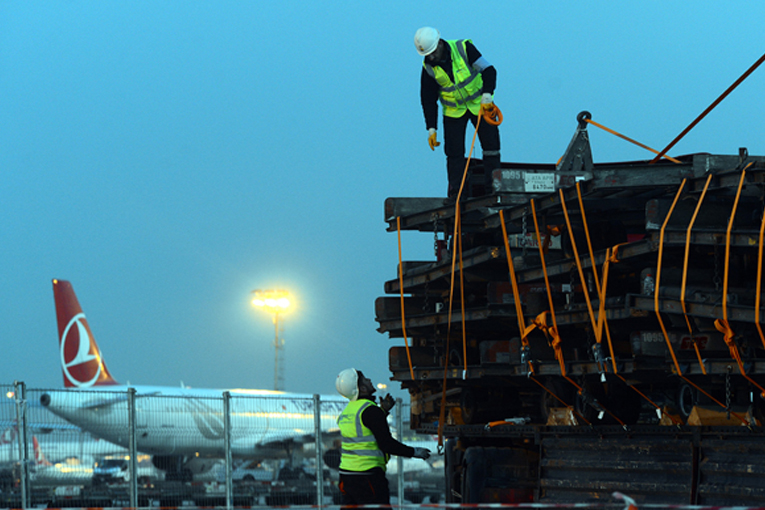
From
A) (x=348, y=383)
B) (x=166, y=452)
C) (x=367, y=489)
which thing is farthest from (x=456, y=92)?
(x=166, y=452)

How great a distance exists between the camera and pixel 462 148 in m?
11.9

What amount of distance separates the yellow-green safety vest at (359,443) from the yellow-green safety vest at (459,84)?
457 cm

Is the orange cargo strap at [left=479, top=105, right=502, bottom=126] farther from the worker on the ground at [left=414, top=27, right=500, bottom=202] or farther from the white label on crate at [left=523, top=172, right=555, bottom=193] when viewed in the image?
the white label on crate at [left=523, top=172, right=555, bottom=193]

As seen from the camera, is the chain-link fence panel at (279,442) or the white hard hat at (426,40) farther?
the chain-link fence panel at (279,442)

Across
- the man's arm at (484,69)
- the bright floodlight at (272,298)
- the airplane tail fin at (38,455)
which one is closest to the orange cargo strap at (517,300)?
the man's arm at (484,69)

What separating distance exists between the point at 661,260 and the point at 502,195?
2167mm

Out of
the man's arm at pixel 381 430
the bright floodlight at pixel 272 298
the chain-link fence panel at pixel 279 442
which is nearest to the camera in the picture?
the man's arm at pixel 381 430

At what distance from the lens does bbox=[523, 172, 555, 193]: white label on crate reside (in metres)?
9.83

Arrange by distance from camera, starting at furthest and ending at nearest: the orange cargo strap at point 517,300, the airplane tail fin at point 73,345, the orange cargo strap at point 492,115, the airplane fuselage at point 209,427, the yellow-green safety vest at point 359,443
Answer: the airplane tail fin at point 73,345 → the airplane fuselage at point 209,427 → the orange cargo strap at point 492,115 → the orange cargo strap at point 517,300 → the yellow-green safety vest at point 359,443

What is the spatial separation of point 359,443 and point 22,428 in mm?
8399

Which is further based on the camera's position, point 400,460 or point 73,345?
point 73,345

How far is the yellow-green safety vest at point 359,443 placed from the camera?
846cm

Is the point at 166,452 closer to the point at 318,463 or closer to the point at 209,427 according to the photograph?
the point at 209,427

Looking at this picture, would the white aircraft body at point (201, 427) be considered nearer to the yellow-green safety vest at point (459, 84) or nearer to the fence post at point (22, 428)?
Answer: the fence post at point (22, 428)
